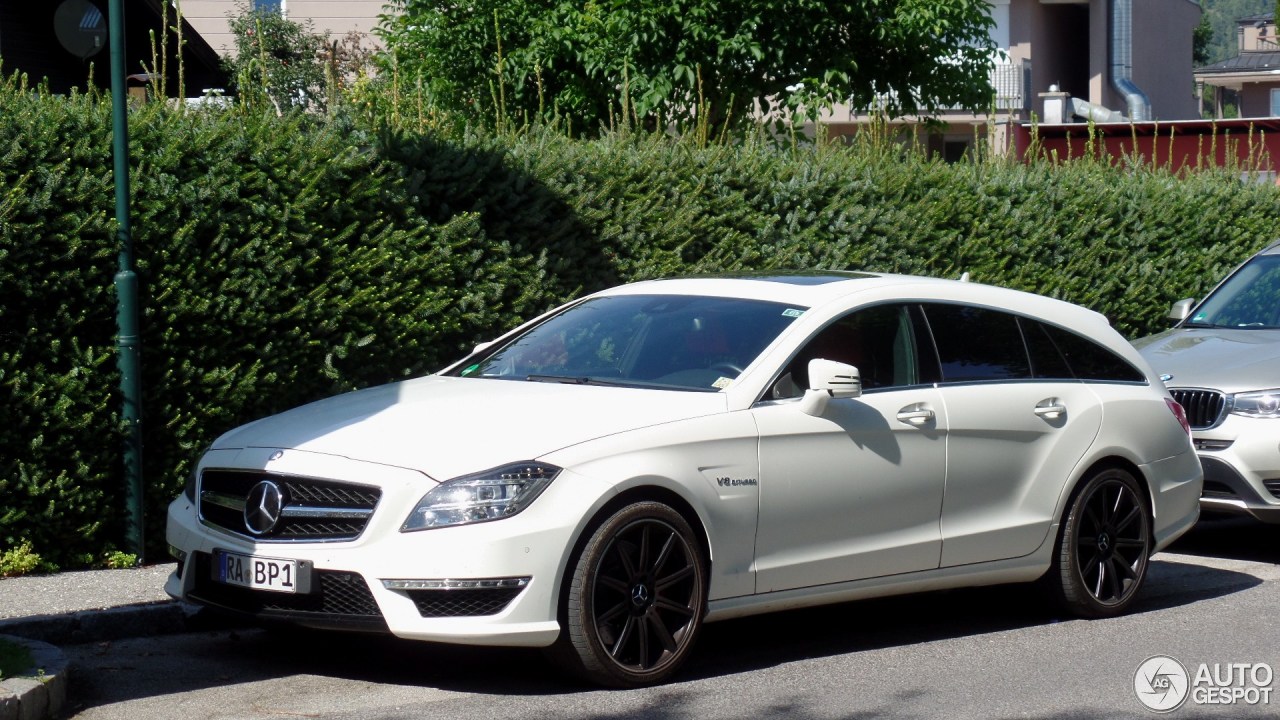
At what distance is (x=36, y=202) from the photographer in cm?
773

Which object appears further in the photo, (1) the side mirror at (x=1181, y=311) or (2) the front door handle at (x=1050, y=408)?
(1) the side mirror at (x=1181, y=311)

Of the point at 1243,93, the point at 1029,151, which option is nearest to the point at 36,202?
the point at 1029,151

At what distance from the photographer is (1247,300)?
11.2 m

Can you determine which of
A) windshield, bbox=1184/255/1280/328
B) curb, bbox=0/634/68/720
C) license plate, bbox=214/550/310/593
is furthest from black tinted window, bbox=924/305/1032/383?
windshield, bbox=1184/255/1280/328

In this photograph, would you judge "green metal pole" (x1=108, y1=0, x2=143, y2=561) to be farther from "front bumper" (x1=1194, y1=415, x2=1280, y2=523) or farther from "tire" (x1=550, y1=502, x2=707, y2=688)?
"front bumper" (x1=1194, y1=415, x2=1280, y2=523)

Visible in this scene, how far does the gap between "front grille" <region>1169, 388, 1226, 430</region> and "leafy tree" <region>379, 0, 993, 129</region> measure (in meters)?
8.54

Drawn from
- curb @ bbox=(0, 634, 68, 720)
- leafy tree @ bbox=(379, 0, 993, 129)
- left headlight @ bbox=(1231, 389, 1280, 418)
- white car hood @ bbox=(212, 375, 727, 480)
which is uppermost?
leafy tree @ bbox=(379, 0, 993, 129)

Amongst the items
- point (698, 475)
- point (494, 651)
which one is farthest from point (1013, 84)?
point (698, 475)

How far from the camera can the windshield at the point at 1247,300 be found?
10945 millimetres

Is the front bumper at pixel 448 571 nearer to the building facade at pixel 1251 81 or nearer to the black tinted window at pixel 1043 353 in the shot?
the black tinted window at pixel 1043 353

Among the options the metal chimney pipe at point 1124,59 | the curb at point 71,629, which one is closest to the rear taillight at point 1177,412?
the curb at point 71,629

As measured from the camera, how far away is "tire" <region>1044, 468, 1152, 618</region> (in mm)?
7508

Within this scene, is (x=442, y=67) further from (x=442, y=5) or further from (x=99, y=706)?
(x=99, y=706)

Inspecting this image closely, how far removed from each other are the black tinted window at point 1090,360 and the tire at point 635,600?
8.62ft
